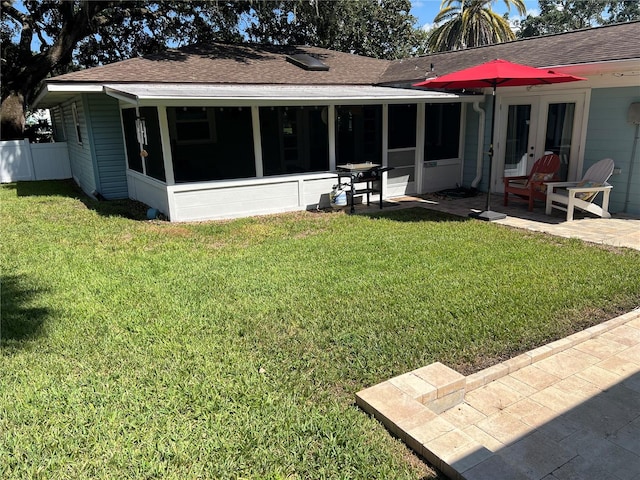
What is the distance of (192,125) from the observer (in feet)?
29.0

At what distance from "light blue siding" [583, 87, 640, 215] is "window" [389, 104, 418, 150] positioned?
341 cm

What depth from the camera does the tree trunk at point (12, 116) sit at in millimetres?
16547

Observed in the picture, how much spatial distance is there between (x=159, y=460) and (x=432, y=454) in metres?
1.43

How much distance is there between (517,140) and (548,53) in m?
1.73

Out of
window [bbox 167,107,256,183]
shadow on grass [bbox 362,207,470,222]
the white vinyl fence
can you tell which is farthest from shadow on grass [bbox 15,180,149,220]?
shadow on grass [bbox 362,207,470,222]

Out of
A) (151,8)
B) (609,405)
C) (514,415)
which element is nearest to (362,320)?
(514,415)

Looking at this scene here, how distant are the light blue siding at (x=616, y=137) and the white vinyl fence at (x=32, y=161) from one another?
15.1 metres

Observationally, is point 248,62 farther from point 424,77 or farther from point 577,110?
point 577,110

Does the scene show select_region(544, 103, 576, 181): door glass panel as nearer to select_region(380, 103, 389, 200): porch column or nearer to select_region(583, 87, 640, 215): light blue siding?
select_region(583, 87, 640, 215): light blue siding

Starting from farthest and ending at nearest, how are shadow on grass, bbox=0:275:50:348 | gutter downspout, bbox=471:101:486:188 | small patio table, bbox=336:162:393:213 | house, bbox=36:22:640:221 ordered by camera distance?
gutter downspout, bbox=471:101:486:188, small patio table, bbox=336:162:393:213, house, bbox=36:22:640:221, shadow on grass, bbox=0:275:50:348

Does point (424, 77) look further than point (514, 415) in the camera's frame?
Yes

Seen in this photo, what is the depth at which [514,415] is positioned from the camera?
2.89 metres

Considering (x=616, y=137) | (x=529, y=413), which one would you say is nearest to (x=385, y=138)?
(x=616, y=137)

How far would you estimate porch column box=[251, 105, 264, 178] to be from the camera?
8.59 meters
